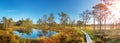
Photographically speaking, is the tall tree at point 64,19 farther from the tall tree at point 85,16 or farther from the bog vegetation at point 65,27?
the tall tree at point 85,16

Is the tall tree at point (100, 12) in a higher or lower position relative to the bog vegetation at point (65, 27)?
higher

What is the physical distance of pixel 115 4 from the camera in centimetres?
411

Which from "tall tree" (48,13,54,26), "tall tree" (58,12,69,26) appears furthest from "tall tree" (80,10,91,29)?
"tall tree" (48,13,54,26)

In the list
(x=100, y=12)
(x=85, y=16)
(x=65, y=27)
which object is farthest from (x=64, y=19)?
(x=100, y=12)

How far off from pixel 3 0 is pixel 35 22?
487mm

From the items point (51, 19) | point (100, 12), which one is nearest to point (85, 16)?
point (100, 12)

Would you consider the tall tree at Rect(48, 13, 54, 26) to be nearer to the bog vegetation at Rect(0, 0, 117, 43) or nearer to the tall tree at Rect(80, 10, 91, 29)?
the bog vegetation at Rect(0, 0, 117, 43)

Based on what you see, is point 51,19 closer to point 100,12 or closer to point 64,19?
point 64,19

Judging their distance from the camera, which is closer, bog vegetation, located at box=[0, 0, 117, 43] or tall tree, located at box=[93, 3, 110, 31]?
bog vegetation, located at box=[0, 0, 117, 43]

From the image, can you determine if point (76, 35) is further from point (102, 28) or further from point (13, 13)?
point (13, 13)

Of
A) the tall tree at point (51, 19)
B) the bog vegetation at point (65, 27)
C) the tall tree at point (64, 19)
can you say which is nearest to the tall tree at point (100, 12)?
the bog vegetation at point (65, 27)

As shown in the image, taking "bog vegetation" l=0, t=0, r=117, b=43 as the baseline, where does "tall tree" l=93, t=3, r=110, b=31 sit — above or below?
above

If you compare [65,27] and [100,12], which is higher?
[100,12]

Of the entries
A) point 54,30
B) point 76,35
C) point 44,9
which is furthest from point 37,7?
point 76,35
